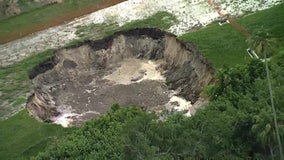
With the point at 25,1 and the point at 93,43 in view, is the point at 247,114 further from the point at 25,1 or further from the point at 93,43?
the point at 25,1

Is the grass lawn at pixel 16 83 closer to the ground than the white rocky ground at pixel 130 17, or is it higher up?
closer to the ground

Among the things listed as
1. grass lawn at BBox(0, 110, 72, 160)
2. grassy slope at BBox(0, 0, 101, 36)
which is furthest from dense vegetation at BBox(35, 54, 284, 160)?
grassy slope at BBox(0, 0, 101, 36)

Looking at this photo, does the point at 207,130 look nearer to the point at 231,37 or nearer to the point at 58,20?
the point at 231,37

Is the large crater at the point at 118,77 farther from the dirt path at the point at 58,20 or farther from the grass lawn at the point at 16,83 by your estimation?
the dirt path at the point at 58,20

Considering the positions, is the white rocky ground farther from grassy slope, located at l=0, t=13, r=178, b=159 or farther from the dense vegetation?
the dense vegetation

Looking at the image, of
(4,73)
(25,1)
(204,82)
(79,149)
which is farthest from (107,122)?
(25,1)

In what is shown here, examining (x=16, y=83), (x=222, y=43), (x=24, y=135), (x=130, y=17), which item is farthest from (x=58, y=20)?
(x=24, y=135)

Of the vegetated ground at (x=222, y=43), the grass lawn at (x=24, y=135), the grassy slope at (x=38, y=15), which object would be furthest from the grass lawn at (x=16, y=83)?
the grassy slope at (x=38, y=15)
